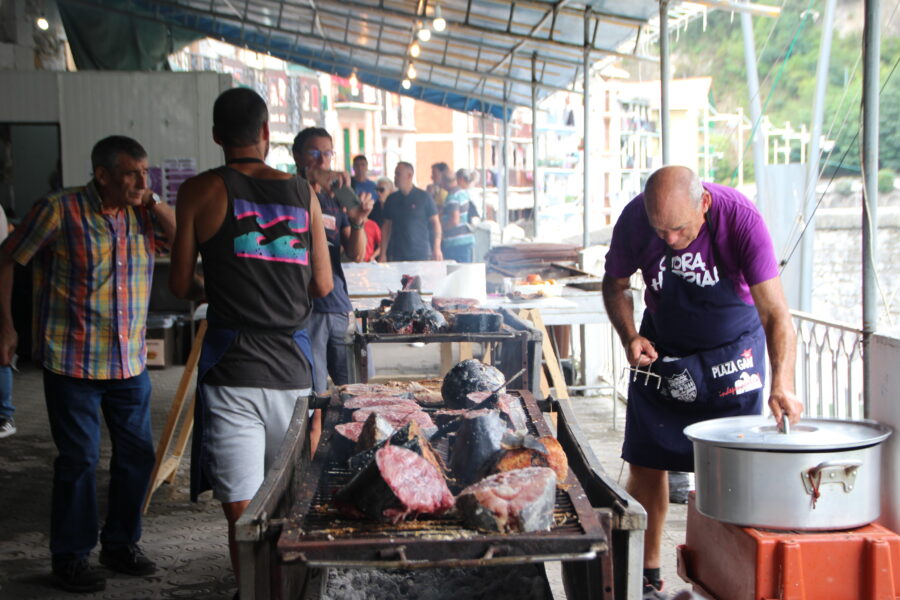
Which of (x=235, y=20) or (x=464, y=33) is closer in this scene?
(x=464, y=33)

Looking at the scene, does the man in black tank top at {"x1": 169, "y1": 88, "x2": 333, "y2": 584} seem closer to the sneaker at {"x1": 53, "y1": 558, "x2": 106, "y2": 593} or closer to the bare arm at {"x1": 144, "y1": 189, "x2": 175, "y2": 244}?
the bare arm at {"x1": 144, "y1": 189, "x2": 175, "y2": 244}

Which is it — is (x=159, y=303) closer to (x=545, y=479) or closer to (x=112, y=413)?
(x=112, y=413)

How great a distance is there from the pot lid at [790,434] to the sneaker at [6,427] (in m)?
6.16

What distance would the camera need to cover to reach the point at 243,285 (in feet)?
11.3

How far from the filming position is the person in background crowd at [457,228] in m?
13.1

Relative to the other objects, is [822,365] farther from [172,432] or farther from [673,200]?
[172,432]

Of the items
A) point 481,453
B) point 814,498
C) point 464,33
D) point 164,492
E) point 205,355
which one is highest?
point 464,33

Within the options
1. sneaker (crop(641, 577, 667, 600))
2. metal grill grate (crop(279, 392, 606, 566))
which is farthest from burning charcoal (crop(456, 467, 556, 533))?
sneaker (crop(641, 577, 667, 600))

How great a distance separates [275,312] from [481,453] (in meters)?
1.12

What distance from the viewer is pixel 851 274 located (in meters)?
29.0

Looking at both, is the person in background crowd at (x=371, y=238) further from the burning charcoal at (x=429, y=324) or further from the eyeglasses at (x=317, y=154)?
the burning charcoal at (x=429, y=324)

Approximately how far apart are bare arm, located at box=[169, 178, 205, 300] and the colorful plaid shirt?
82cm

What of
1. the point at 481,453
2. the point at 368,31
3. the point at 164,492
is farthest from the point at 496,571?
the point at 368,31

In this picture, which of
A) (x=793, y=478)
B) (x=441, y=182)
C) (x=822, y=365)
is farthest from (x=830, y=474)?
(x=441, y=182)
